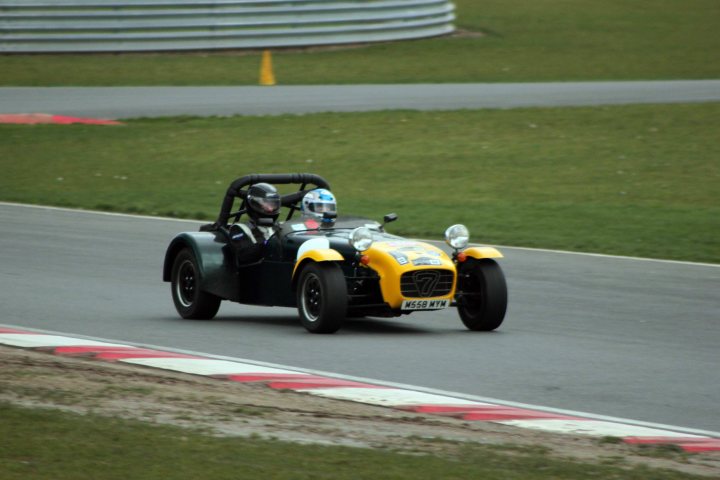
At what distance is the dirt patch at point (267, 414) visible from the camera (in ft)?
23.3

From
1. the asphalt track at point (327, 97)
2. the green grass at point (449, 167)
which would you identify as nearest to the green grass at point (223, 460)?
the green grass at point (449, 167)

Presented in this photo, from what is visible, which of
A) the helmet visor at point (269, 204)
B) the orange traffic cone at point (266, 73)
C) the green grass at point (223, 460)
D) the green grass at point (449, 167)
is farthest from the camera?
the orange traffic cone at point (266, 73)

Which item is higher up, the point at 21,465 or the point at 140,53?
the point at 140,53

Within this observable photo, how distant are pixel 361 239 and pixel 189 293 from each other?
2097mm

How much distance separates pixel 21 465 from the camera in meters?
6.37

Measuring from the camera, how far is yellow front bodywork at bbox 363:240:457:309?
425 inches

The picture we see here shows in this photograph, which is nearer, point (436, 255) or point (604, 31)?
point (436, 255)

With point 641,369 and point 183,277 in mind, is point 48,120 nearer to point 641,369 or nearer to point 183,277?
point 183,277

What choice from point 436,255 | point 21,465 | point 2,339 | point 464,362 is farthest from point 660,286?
point 21,465

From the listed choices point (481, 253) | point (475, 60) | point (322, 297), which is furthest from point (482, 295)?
point (475, 60)

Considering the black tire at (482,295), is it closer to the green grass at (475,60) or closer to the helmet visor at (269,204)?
the helmet visor at (269,204)

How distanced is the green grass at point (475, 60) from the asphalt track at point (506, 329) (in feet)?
60.6

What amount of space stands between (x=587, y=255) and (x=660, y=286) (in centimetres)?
224

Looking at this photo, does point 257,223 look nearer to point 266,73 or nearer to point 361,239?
point 361,239
